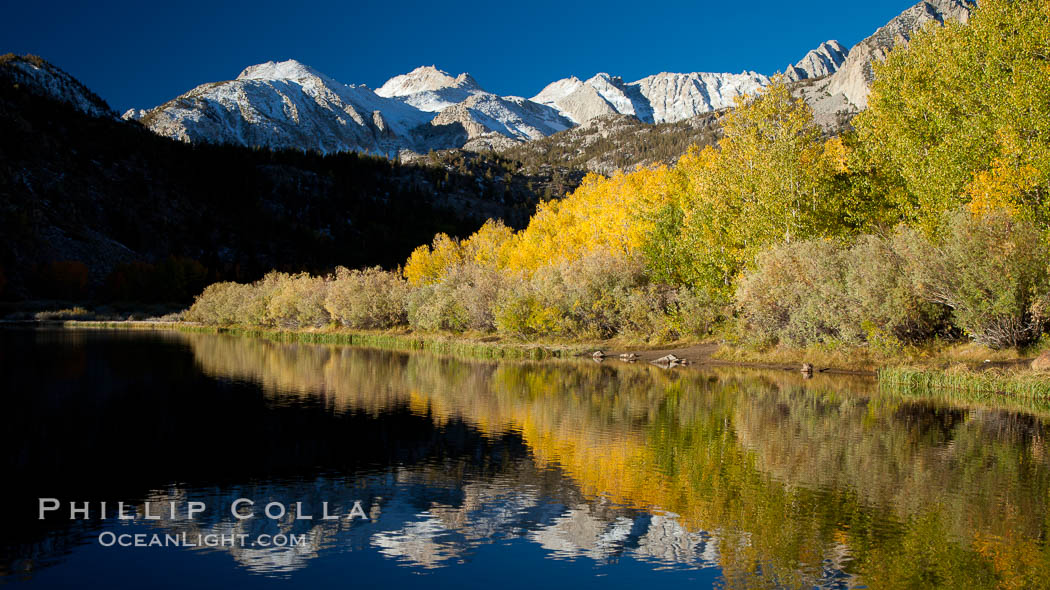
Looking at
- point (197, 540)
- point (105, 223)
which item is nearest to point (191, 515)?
point (197, 540)

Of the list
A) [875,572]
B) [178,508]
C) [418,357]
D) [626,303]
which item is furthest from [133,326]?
[875,572]

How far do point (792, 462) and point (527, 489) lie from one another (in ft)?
24.6

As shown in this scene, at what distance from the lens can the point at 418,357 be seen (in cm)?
5525

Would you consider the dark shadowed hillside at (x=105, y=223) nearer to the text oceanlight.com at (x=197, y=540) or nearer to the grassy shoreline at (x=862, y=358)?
the grassy shoreline at (x=862, y=358)

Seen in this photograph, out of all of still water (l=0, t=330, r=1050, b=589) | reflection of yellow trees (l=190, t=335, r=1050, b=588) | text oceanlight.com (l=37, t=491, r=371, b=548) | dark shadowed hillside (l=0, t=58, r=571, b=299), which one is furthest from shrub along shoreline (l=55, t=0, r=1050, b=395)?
dark shadowed hillside (l=0, t=58, r=571, b=299)

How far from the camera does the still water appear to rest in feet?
38.0

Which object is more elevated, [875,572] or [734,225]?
[734,225]

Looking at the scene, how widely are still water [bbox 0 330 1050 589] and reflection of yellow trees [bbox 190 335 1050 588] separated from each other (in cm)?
8

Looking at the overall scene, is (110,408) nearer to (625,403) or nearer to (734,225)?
(625,403)

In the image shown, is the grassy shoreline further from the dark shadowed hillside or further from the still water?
the dark shadowed hillside

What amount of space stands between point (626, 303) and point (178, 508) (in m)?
43.2

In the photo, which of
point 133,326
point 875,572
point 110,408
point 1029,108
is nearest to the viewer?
point 875,572

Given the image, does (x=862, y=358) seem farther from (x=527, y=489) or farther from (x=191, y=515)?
(x=191, y=515)

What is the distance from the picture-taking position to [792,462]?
743 inches
